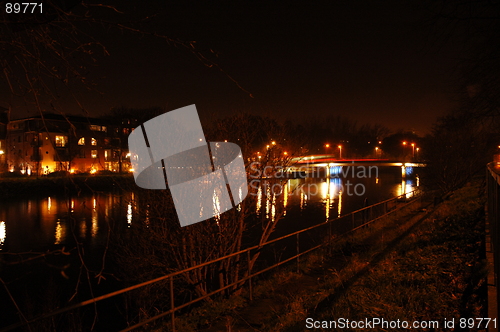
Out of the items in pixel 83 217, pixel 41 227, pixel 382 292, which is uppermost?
pixel 382 292

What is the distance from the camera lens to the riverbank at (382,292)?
4688 millimetres

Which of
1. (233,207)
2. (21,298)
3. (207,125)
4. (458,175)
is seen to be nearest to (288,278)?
(233,207)

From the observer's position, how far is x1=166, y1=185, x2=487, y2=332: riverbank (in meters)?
4.69

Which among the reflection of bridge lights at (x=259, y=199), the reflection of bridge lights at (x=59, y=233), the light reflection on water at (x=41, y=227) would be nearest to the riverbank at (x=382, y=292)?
the reflection of bridge lights at (x=259, y=199)

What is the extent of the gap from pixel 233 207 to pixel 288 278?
2026mm

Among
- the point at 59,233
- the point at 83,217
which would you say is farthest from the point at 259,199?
the point at 59,233

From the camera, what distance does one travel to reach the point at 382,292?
16.9ft

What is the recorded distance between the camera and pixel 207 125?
28.3 feet

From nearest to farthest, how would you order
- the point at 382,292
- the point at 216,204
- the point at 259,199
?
the point at 382,292
the point at 216,204
the point at 259,199

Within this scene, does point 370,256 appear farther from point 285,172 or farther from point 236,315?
point 236,315

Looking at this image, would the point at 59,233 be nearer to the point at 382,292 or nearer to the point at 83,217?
the point at 83,217

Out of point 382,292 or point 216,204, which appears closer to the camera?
point 382,292

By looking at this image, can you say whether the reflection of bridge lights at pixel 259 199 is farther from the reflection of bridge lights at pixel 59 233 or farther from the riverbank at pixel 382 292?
the reflection of bridge lights at pixel 59 233

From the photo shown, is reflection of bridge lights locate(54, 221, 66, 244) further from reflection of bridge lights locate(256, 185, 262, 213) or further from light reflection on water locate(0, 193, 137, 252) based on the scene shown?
reflection of bridge lights locate(256, 185, 262, 213)
